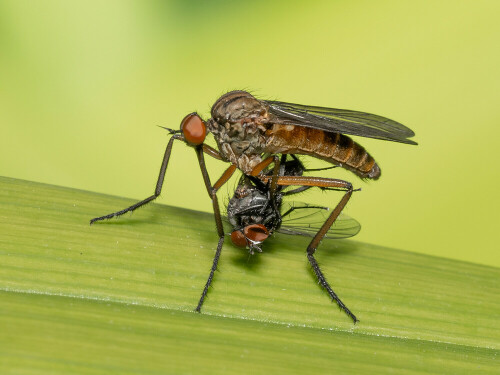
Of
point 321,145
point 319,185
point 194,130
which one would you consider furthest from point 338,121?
point 194,130

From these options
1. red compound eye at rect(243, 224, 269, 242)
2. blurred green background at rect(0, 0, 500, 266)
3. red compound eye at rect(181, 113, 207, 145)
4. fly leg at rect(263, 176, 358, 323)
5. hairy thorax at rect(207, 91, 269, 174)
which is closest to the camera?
red compound eye at rect(243, 224, 269, 242)

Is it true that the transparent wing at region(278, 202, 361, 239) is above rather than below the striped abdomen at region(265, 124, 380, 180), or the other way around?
below

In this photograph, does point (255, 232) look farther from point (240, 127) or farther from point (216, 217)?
point (240, 127)

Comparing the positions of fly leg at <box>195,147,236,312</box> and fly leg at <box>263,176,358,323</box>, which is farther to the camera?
fly leg at <box>263,176,358,323</box>

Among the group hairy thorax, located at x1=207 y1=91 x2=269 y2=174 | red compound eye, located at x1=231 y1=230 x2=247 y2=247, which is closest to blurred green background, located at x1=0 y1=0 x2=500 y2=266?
hairy thorax, located at x1=207 y1=91 x2=269 y2=174

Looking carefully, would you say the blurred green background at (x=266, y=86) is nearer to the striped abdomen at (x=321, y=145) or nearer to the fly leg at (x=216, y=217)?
the striped abdomen at (x=321, y=145)

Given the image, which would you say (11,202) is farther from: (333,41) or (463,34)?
(463,34)

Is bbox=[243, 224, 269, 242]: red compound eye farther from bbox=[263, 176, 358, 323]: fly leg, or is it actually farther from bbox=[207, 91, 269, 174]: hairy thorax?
bbox=[207, 91, 269, 174]: hairy thorax
